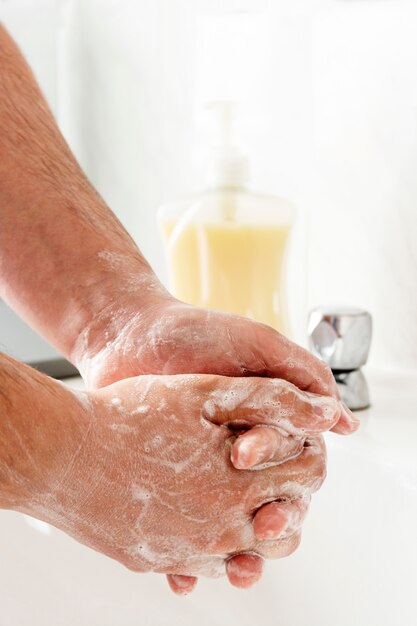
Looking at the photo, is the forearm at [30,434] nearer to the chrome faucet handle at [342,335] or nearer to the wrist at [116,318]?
the wrist at [116,318]

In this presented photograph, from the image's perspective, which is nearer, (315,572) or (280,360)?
(280,360)

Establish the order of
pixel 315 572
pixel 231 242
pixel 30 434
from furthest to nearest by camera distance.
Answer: pixel 231 242 < pixel 315 572 < pixel 30 434

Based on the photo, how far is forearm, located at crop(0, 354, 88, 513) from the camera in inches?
17.5

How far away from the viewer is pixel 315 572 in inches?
27.1

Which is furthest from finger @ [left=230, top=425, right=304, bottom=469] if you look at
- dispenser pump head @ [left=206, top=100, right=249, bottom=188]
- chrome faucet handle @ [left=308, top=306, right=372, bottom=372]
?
dispenser pump head @ [left=206, top=100, right=249, bottom=188]

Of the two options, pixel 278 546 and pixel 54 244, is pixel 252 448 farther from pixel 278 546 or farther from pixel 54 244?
pixel 54 244

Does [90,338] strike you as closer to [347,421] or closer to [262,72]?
[347,421]

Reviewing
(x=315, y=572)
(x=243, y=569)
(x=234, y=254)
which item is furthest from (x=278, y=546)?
(x=234, y=254)

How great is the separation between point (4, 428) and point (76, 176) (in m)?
0.28

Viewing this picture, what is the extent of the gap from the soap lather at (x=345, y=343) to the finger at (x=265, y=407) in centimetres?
21

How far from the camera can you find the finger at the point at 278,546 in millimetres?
546

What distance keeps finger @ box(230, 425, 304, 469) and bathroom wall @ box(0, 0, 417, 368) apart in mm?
306

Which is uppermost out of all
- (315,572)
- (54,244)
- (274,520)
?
(54,244)

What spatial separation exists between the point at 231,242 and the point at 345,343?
14 centimetres
